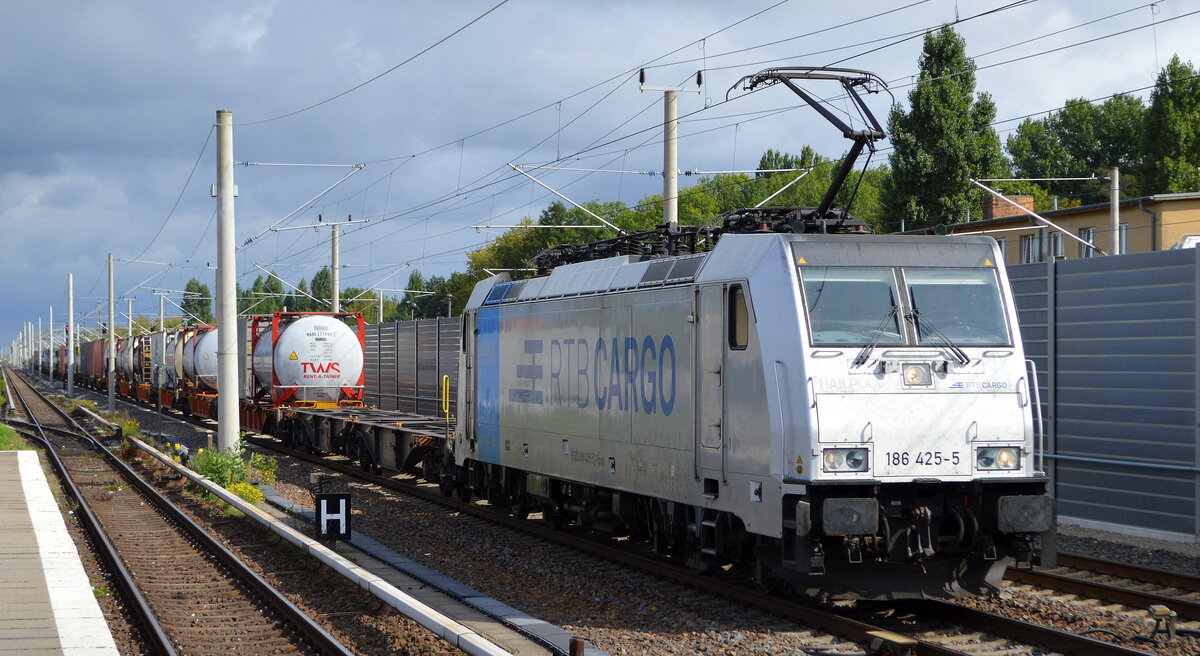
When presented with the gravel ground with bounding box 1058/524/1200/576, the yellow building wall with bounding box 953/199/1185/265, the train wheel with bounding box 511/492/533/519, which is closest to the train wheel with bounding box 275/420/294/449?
the train wheel with bounding box 511/492/533/519

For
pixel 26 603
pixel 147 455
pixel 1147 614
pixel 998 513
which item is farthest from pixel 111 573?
pixel 147 455

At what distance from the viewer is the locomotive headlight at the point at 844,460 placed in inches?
352

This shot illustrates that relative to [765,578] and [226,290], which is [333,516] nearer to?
[765,578]

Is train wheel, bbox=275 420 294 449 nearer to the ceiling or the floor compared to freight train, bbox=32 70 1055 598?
nearer to the floor

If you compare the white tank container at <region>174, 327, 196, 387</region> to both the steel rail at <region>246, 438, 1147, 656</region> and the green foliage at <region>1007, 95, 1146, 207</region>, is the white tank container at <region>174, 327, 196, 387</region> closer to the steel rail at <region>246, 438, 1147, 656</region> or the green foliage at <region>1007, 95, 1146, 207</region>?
the steel rail at <region>246, 438, 1147, 656</region>

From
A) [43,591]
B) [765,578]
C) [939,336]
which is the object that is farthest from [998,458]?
[43,591]

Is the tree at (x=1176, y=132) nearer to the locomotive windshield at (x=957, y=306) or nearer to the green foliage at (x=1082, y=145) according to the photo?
the green foliage at (x=1082, y=145)

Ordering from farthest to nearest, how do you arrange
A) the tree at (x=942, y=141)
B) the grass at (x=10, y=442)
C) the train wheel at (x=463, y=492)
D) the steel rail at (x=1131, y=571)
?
the tree at (x=942, y=141), the grass at (x=10, y=442), the train wheel at (x=463, y=492), the steel rail at (x=1131, y=571)

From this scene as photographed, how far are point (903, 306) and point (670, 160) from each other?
10.3 m

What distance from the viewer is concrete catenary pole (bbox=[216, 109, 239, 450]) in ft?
66.2

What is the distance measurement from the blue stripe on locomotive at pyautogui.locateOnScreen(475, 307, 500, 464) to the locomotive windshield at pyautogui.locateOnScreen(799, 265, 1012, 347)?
23.5 ft

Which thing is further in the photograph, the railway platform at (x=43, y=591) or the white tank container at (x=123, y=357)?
the white tank container at (x=123, y=357)

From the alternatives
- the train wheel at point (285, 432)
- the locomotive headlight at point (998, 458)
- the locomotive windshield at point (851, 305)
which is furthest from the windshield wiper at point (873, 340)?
the train wheel at point (285, 432)

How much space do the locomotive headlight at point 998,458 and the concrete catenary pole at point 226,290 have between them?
14.2 m
